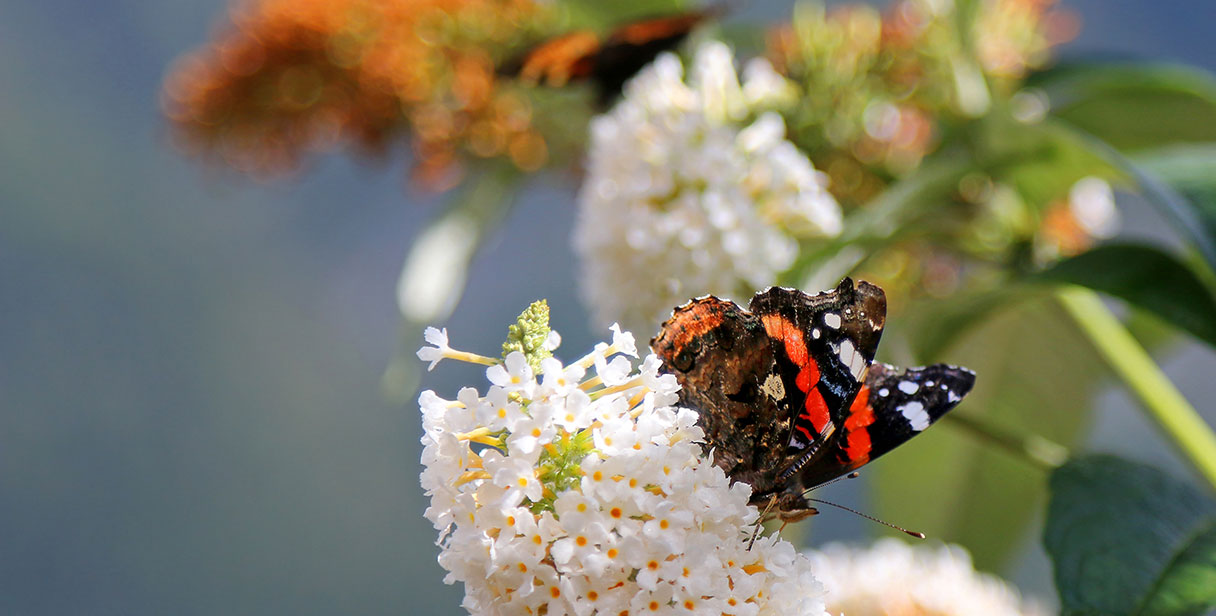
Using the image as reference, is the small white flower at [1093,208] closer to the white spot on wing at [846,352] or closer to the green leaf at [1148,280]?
the green leaf at [1148,280]

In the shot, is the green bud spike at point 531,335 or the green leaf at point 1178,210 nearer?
the green bud spike at point 531,335

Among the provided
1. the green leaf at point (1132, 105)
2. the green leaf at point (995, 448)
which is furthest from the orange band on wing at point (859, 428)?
the green leaf at point (1132, 105)

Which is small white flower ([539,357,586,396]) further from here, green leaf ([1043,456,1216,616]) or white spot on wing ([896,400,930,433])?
green leaf ([1043,456,1216,616])

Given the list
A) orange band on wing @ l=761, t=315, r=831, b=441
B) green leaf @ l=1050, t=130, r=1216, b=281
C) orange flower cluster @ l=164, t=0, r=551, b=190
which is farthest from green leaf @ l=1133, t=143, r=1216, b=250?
orange flower cluster @ l=164, t=0, r=551, b=190

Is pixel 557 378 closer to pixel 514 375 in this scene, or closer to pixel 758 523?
pixel 514 375

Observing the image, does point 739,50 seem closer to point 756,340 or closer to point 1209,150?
point 1209,150

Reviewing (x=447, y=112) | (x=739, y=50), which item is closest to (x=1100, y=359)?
(x=739, y=50)
